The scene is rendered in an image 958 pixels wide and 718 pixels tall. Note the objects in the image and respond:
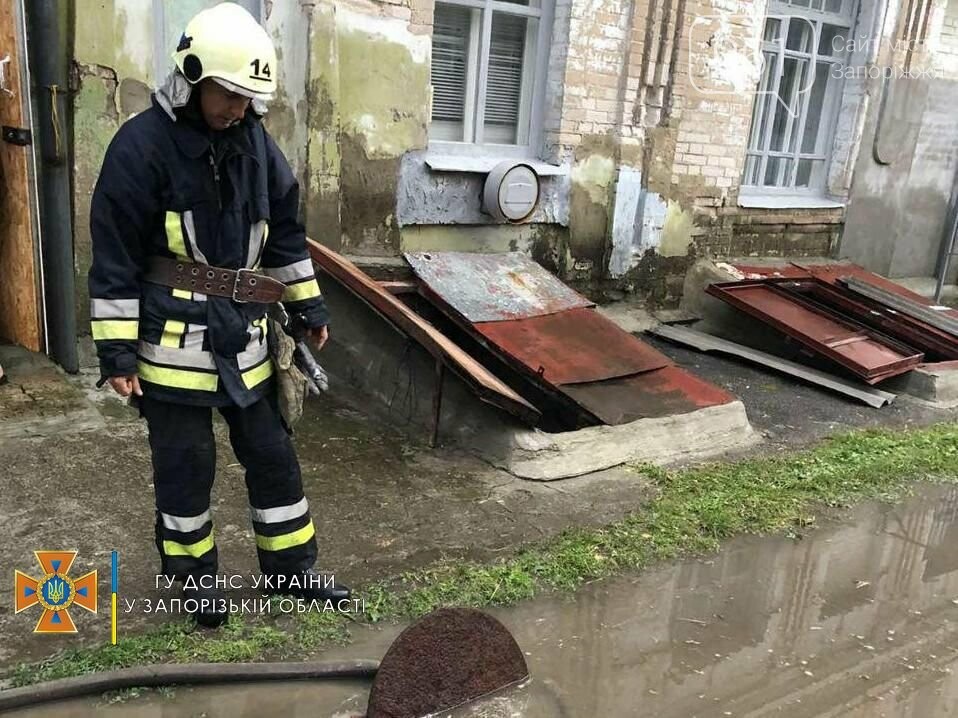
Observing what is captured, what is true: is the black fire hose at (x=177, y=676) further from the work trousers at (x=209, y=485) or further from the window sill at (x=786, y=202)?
the window sill at (x=786, y=202)

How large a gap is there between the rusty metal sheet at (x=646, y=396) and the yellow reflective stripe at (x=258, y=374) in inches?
82.6

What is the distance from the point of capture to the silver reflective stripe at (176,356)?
256 cm

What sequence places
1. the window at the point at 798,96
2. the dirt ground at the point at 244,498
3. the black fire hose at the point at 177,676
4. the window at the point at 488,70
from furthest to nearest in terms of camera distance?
the window at the point at 798,96 → the window at the point at 488,70 → the dirt ground at the point at 244,498 → the black fire hose at the point at 177,676

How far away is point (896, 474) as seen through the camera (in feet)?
15.1

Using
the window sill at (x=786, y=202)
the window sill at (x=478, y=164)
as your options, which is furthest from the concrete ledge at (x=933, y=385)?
the window sill at (x=478, y=164)

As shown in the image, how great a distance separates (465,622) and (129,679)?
98 centimetres

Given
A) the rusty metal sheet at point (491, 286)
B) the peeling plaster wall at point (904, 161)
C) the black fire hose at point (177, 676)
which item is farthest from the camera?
the peeling plaster wall at point (904, 161)

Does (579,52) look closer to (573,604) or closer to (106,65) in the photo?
(106,65)

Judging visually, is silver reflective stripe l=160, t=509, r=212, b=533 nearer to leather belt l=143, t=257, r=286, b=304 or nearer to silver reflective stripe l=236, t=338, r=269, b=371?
silver reflective stripe l=236, t=338, r=269, b=371

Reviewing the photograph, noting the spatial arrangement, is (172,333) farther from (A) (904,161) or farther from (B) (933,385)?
(A) (904,161)

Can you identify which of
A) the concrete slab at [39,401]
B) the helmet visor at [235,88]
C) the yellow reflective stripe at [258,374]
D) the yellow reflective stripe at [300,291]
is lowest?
the concrete slab at [39,401]

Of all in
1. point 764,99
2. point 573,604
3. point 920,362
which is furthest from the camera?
point 764,99

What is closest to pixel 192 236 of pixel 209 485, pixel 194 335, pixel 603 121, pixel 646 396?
pixel 194 335

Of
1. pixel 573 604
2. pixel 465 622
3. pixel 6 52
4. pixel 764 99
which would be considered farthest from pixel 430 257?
pixel 764 99
